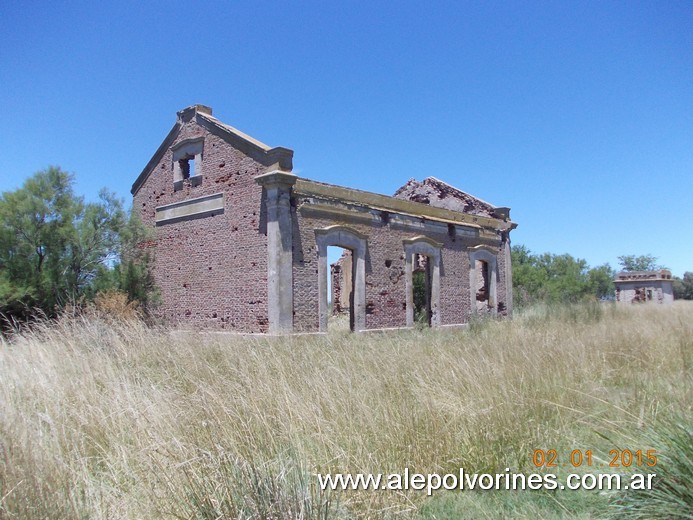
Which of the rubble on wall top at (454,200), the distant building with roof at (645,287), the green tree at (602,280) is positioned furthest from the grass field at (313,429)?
the green tree at (602,280)

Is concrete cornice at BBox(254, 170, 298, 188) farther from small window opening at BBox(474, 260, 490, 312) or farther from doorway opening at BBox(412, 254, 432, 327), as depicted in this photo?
small window opening at BBox(474, 260, 490, 312)

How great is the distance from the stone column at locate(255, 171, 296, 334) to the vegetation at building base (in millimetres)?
4865

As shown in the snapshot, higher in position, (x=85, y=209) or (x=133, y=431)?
(x=85, y=209)

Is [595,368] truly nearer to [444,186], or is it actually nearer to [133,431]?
[133,431]

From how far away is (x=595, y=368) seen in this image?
243 inches

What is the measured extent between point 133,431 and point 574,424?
12.8ft

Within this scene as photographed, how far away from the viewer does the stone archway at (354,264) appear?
12.7 metres

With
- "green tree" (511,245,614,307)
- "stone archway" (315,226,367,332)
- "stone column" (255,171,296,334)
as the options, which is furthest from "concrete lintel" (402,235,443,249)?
"green tree" (511,245,614,307)

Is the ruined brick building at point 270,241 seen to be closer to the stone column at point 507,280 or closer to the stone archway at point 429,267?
the stone archway at point 429,267

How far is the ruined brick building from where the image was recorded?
1210cm

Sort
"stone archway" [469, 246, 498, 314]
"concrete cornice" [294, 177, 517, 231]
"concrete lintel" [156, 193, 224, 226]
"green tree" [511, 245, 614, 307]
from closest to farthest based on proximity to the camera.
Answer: "concrete cornice" [294, 177, 517, 231] → "concrete lintel" [156, 193, 224, 226] → "stone archway" [469, 246, 498, 314] → "green tree" [511, 245, 614, 307]

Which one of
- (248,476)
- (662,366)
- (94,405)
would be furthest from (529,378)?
(94,405)

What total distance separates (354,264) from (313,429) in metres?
10.3

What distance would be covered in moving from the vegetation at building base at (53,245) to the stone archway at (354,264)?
20.1ft
